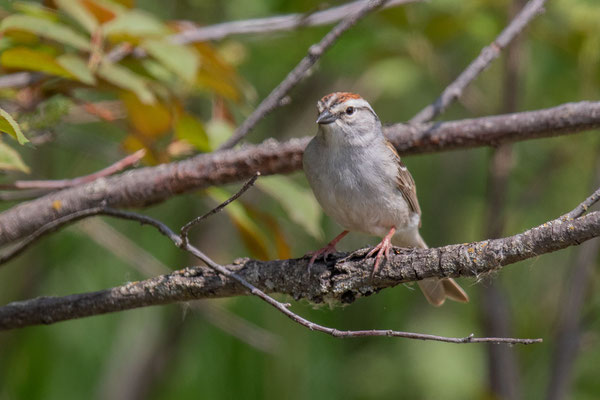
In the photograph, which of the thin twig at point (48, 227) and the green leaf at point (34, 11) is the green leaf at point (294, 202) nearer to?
the thin twig at point (48, 227)

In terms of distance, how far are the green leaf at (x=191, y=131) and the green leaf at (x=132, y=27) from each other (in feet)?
1.22

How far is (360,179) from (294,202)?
0.30 meters

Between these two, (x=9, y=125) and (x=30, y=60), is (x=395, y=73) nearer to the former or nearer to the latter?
(x=30, y=60)

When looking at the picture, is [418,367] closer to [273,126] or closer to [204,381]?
[204,381]

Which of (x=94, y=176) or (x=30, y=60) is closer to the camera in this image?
(x=30, y=60)

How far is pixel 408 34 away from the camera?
13.0 feet

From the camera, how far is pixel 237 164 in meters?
2.91

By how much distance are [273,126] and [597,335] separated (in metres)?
2.65

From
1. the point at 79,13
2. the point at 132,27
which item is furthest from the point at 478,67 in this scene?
the point at 79,13

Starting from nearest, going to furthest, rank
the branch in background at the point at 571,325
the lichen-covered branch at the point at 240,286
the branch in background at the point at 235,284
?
1. the branch in background at the point at 235,284
2. the lichen-covered branch at the point at 240,286
3. the branch in background at the point at 571,325

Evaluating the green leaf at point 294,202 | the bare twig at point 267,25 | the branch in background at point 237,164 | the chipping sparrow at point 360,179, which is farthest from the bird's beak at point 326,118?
the bare twig at point 267,25

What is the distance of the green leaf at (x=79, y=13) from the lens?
274cm

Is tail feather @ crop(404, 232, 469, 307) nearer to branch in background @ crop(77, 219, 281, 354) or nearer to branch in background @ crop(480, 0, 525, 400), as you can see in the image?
branch in background @ crop(77, 219, 281, 354)

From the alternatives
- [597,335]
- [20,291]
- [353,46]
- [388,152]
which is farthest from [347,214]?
[20,291]
